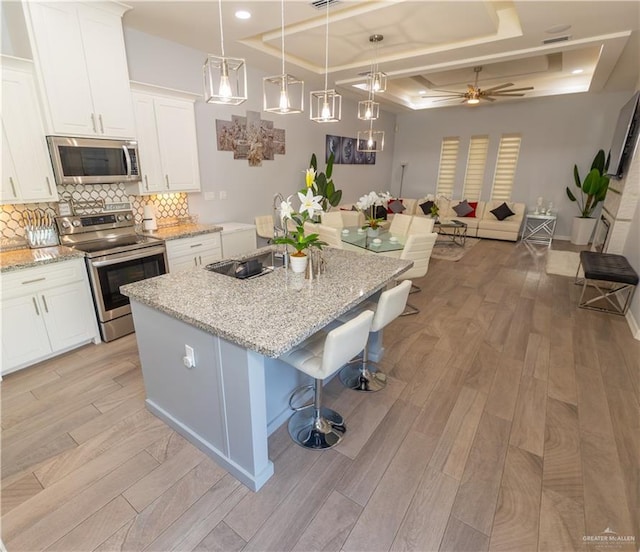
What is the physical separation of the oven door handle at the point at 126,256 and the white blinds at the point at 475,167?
7.59 metres

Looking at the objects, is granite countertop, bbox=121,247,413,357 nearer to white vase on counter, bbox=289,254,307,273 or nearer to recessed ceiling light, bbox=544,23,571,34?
white vase on counter, bbox=289,254,307,273

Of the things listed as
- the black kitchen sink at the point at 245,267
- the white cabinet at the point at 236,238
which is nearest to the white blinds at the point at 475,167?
the white cabinet at the point at 236,238

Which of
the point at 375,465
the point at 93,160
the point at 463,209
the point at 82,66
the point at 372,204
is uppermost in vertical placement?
the point at 82,66

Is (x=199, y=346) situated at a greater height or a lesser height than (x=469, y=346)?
greater

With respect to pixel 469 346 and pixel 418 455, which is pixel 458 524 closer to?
pixel 418 455

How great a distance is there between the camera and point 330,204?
21.7ft

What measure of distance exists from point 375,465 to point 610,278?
3416 millimetres

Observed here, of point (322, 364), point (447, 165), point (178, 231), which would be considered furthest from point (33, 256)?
point (447, 165)

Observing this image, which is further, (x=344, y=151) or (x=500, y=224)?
(x=500, y=224)

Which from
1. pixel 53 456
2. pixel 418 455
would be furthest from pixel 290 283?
pixel 53 456

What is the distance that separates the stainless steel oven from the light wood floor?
0.36m

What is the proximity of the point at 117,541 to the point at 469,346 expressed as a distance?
291 cm

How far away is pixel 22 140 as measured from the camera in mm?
2574

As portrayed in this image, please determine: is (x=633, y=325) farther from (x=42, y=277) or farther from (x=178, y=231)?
(x=42, y=277)
